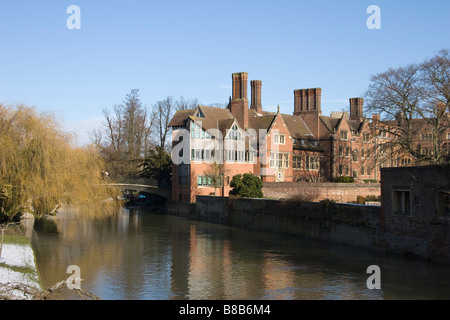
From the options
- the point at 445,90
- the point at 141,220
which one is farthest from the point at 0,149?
the point at 445,90

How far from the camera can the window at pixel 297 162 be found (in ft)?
191

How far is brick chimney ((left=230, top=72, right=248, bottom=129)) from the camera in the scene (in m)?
54.2

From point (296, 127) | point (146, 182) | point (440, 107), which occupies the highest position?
point (296, 127)

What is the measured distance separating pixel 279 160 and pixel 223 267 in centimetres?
3269

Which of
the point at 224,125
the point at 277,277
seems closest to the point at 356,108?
the point at 224,125

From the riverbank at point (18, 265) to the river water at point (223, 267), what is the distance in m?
0.81

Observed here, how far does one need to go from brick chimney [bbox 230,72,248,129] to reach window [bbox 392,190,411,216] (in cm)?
2954

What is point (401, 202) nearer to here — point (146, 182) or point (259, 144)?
point (259, 144)

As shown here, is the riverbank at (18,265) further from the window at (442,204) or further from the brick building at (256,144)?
the brick building at (256,144)

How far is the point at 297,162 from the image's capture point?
5862 cm

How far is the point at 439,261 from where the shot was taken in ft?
73.7

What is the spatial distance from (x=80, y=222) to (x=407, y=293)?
29.8 meters

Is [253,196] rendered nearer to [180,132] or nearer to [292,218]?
[292,218]

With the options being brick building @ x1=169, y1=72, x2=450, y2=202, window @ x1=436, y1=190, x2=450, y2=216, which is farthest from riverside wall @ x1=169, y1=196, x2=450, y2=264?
brick building @ x1=169, y1=72, x2=450, y2=202
